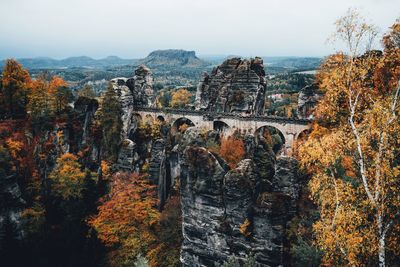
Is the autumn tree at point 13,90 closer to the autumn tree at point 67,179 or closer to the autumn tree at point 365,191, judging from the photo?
the autumn tree at point 67,179

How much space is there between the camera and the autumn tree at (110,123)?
160ft

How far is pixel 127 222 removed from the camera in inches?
1410

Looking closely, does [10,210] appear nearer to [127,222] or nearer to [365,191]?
[127,222]

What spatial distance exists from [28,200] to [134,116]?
22888 mm

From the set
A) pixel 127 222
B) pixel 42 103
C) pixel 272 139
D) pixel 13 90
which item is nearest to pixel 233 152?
pixel 127 222

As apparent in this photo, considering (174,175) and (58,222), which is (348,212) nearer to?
(174,175)

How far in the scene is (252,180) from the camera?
24688 mm

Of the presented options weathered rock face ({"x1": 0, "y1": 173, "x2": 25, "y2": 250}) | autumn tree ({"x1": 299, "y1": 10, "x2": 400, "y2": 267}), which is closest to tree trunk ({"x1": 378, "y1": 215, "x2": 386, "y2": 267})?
autumn tree ({"x1": 299, "y1": 10, "x2": 400, "y2": 267})

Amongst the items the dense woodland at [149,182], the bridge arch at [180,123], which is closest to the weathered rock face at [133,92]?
the dense woodland at [149,182]

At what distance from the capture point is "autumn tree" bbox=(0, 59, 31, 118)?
49.2 meters

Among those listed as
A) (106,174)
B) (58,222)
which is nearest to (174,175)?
(106,174)

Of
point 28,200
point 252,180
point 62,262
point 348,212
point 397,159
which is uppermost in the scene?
point 397,159

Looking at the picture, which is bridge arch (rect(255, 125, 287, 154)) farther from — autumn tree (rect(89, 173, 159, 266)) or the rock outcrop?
autumn tree (rect(89, 173, 159, 266))

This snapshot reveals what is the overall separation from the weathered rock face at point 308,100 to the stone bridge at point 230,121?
1.73 metres
